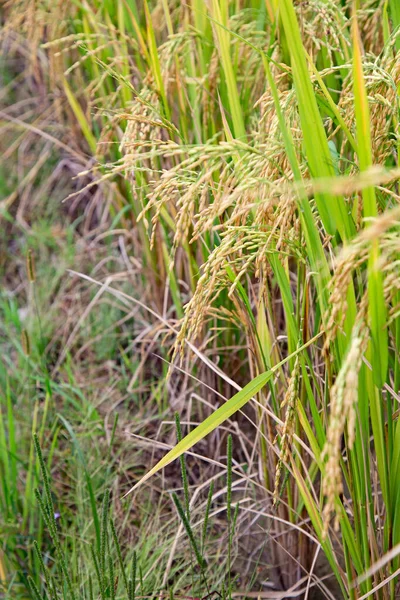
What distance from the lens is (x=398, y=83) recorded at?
1.03 meters

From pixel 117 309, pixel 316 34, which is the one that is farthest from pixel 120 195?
pixel 316 34

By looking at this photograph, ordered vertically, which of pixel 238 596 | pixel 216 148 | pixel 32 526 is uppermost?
pixel 216 148

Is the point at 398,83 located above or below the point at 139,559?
above

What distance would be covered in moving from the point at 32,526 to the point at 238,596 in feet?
1.61

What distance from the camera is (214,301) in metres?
1.60

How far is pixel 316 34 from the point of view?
1374 mm

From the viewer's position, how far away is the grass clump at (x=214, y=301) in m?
0.96

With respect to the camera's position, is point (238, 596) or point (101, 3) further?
point (101, 3)

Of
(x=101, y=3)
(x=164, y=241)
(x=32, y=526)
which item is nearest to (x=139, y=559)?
(x=32, y=526)

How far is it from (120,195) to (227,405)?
3.83 ft

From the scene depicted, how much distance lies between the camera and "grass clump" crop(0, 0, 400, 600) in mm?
956

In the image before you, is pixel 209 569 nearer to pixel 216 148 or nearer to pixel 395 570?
Result: pixel 395 570

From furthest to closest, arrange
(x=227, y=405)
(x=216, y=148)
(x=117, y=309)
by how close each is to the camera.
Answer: (x=117, y=309) < (x=227, y=405) < (x=216, y=148)

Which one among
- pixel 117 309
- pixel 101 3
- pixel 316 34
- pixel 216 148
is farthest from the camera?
pixel 117 309
